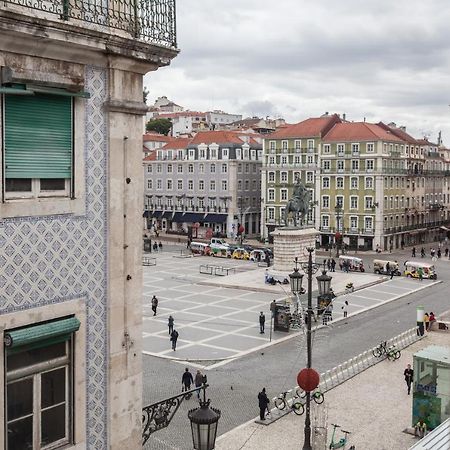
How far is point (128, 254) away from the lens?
7828 millimetres

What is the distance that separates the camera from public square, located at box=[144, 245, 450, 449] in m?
21.5

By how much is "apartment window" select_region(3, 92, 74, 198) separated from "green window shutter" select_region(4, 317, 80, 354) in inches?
52.8

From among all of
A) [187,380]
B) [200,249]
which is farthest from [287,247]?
[187,380]

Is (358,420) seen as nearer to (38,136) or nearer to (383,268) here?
(38,136)

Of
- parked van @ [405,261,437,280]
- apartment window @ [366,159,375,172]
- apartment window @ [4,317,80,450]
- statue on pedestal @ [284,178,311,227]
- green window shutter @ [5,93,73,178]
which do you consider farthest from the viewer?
apartment window @ [366,159,375,172]

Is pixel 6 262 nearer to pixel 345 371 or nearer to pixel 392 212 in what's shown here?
pixel 345 371

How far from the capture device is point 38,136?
674 centimetres

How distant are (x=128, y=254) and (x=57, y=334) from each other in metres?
1.33

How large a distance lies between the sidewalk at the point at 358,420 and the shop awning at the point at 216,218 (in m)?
51.3

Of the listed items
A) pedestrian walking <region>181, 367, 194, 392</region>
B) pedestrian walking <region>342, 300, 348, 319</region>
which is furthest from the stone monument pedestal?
pedestrian walking <region>181, 367, 194, 392</region>

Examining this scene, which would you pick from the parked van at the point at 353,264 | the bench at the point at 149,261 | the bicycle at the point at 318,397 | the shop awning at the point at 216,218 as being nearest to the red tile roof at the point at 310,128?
the shop awning at the point at 216,218

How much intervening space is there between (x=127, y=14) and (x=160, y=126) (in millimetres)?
114634

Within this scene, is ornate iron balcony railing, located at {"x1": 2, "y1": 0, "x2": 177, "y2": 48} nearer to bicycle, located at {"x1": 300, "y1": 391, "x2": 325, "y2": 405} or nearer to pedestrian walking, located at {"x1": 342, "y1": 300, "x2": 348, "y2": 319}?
bicycle, located at {"x1": 300, "y1": 391, "x2": 325, "y2": 405}

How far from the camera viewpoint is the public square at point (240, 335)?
70.5ft
